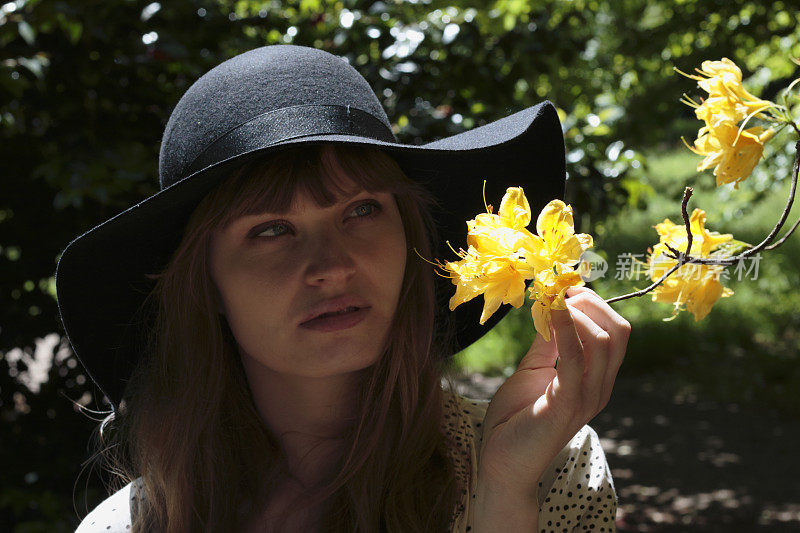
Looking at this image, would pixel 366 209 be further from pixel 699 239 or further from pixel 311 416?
pixel 699 239

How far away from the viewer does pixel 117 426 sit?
6.24 feet

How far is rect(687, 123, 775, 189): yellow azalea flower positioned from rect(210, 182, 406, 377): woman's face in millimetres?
634

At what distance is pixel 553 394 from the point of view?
112cm

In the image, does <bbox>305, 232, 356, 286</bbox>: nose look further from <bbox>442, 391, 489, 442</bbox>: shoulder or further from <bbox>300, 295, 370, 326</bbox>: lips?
<bbox>442, 391, 489, 442</bbox>: shoulder

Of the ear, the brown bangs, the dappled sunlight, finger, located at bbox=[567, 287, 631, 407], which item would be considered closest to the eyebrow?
the brown bangs

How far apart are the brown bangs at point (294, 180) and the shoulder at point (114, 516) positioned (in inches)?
25.7

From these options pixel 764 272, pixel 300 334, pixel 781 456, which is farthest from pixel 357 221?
pixel 764 272

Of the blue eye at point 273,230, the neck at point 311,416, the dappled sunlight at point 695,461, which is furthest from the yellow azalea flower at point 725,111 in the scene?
the dappled sunlight at point 695,461

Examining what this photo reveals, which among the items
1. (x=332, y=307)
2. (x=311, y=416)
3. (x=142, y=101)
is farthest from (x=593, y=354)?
(x=142, y=101)

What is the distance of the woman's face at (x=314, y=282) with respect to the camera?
4.48 feet

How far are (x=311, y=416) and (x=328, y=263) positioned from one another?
1.39 ft

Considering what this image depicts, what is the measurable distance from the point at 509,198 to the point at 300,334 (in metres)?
0.56

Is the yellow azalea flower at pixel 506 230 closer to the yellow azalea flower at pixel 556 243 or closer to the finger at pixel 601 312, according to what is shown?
the yellow azalea flower at pixel 556 243

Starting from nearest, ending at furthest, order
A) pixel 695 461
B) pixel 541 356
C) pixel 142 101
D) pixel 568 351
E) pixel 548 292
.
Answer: pixel 548 292 → pixel 568 351 → pixel 541 356 → pixel 142 101 → pixel 695 461
